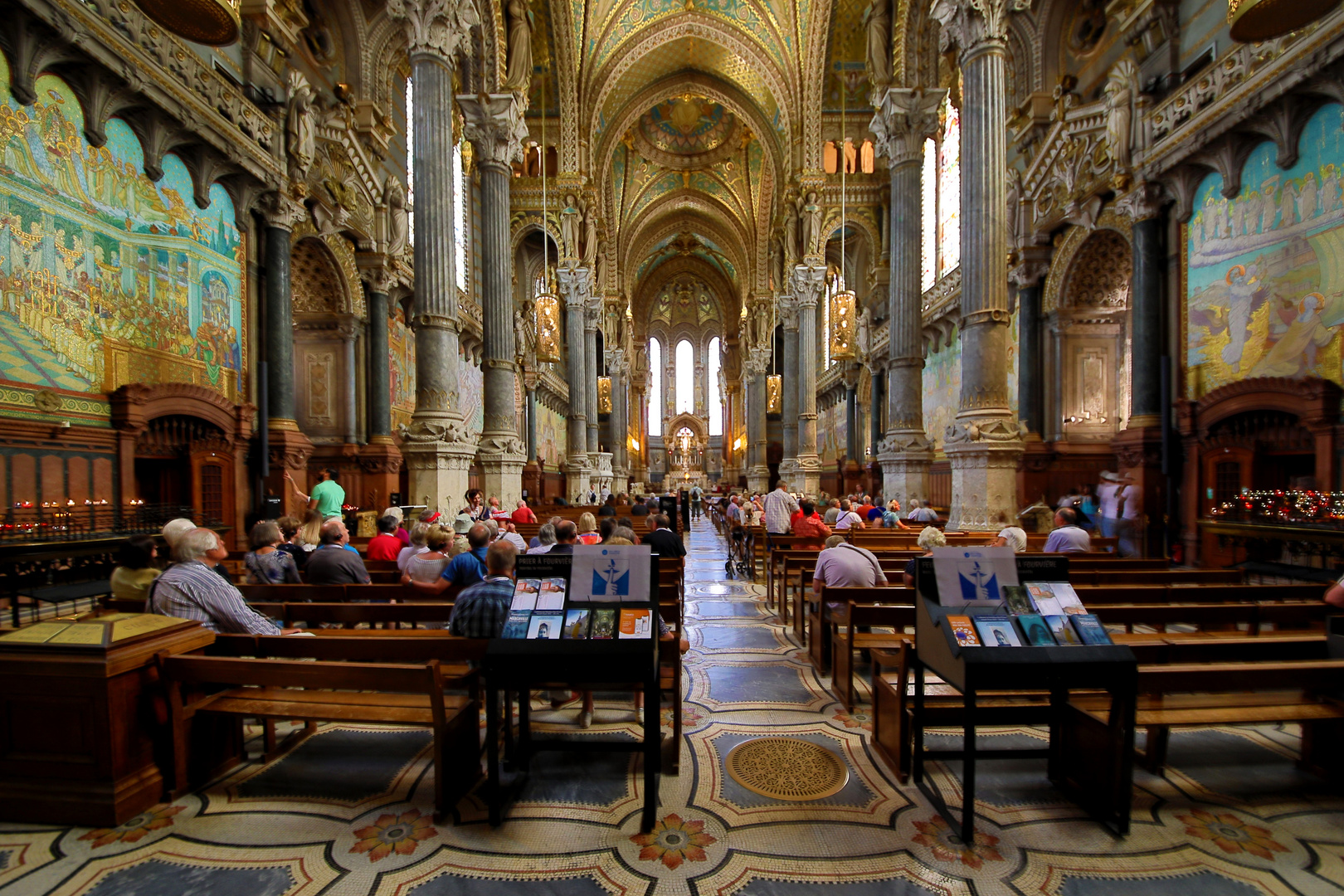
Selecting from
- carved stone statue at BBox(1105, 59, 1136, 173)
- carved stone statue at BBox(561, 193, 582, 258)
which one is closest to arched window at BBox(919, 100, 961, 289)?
carved stone statue at BBox(1105, 59, 1136, 173)

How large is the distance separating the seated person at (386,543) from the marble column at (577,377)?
589 inches

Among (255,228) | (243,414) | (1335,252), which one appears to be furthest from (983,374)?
(255,228)

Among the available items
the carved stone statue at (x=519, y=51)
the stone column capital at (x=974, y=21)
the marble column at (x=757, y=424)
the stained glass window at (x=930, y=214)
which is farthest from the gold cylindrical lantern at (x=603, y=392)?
the stone column capital at (x=974, y=21)

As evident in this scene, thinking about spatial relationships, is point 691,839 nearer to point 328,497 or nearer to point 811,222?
point 328,497

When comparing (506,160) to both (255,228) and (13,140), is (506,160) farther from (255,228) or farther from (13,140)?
(13,140)

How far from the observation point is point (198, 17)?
18.1 ft

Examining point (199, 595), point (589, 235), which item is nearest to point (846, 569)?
point (199, 595)

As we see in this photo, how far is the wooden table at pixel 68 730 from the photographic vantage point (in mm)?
2633

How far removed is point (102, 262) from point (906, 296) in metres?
13.1

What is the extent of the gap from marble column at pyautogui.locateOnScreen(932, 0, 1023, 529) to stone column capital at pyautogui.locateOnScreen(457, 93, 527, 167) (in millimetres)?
7755

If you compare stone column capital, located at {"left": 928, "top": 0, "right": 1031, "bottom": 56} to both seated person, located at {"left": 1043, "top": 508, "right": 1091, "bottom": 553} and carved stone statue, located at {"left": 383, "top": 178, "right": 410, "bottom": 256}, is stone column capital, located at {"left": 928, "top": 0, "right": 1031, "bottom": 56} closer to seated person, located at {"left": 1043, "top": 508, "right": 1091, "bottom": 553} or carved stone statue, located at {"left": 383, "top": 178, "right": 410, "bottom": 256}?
seated person, located at {"left": 1043, "top": 508, "right": 1091, "bottom": 553}

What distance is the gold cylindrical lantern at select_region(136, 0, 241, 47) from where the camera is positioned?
5.29 metres

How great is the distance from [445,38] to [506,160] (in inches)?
119

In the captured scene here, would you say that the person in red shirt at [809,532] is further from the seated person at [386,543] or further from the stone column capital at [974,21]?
the stone column capital at [974,21]
